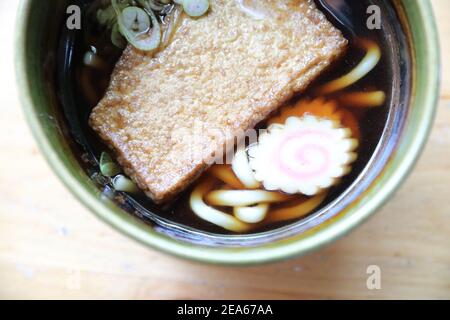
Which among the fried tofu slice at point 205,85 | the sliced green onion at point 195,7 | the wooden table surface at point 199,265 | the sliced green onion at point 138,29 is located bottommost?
the wooden table surface at point 199,265

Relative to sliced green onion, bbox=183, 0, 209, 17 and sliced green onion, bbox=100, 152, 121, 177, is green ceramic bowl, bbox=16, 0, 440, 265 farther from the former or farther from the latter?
sliced green onion, bbox=183, 0, 209, 17

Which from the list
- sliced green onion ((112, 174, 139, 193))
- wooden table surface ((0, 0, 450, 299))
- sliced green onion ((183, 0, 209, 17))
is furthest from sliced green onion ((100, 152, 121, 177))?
sliced green onion ((183, 0, 209, 17))

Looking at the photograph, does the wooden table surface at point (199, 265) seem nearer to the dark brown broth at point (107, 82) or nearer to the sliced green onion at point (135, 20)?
the dark brown broth at point (107, 82)

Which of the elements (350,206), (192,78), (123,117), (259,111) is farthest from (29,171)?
(350,206)

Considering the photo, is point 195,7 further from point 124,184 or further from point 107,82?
point 124,184

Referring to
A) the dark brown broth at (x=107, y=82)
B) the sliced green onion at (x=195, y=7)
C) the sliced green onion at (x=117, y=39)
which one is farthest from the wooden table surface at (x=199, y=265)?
the sliced green onion at (x=195, y=7)

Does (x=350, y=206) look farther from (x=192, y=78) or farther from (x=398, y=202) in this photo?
(x=192, y=78)
